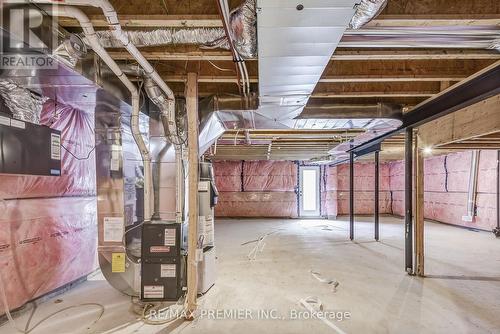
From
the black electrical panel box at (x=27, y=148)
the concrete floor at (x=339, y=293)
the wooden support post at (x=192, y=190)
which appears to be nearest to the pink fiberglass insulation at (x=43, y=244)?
the concrete floor at (x=339, y=293)

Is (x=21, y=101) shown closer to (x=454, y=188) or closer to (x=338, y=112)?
(x=338, y=112)

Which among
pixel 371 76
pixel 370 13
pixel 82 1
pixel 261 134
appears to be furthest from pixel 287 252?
pixel 82 1

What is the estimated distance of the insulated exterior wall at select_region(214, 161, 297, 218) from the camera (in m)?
7.87

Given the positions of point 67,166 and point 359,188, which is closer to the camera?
point 67,166

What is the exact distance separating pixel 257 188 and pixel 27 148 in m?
6.40

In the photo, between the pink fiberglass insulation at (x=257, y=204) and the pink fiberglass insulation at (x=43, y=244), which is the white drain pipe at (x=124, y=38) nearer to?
the pink fiberglass insulation at (x=43, y=244)

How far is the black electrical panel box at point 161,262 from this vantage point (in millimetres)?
2209

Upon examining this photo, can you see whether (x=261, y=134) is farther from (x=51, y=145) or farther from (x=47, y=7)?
(x=47, y=7)

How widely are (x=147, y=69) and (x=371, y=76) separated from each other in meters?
1.75

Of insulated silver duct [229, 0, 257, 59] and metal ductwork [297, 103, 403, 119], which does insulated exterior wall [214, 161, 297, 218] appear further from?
insulated silver duct [229, 0, 257, 59]

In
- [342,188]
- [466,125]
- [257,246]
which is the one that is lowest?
[257,246]

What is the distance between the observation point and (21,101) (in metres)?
1.84

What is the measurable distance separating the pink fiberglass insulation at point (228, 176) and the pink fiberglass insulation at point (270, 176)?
0.72ft

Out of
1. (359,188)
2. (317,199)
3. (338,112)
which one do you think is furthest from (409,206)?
(359,188)
